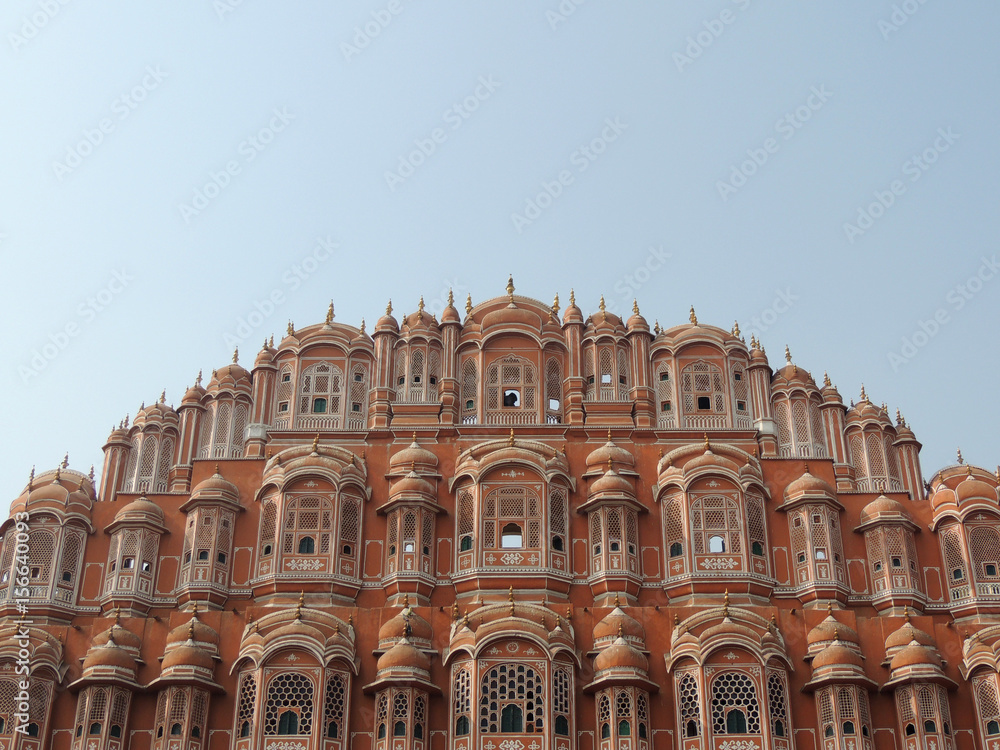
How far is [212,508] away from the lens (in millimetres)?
45625

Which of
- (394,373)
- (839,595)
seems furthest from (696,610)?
(394,373)

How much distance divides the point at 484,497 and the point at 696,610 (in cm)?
819

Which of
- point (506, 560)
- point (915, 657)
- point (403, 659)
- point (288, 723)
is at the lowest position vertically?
point (288, 723)

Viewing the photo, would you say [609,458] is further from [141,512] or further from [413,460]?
[141,512]

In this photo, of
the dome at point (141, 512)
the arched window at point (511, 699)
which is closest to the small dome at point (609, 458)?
the arched window at point (511, 699)

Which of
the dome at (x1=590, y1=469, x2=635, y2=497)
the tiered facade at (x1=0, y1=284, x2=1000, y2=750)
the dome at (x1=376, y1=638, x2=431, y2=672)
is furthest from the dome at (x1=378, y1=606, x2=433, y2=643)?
the dome at (x1=590, y1=469, x2=635, y2=497)

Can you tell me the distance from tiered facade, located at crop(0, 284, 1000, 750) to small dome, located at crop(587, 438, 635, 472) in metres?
0.10

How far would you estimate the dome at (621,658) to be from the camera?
39.5m

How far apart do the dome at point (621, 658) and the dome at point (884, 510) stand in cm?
1074

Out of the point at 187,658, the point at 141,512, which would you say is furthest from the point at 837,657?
the point at 141,512

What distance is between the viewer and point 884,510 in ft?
149

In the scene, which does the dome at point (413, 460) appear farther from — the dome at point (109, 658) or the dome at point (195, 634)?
the dome at point (109, 658)

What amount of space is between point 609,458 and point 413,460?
22.6 feet

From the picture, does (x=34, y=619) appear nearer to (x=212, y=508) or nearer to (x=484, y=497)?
(x=212, y=508)
